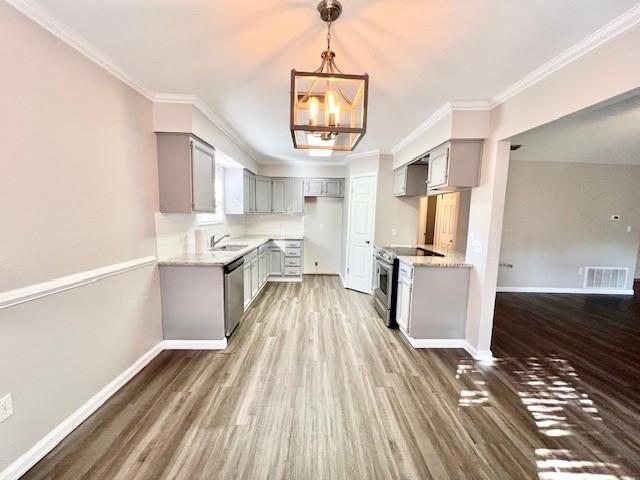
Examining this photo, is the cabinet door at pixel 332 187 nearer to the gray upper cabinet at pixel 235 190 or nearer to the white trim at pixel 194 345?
the gray upper cabinet at pixel 235 190

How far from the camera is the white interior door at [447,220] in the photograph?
4.88 metres

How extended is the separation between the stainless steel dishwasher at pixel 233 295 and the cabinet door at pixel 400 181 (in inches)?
105

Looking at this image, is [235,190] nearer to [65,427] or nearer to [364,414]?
[65,427]

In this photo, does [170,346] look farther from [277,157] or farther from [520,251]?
[520,251]

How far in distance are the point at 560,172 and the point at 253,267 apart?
6051 millimetres

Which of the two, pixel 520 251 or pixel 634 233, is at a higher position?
pixel 634 233

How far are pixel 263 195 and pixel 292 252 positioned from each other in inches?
54.3

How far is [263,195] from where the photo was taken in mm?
5652

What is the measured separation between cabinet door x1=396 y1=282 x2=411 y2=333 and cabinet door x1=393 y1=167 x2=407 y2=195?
5.23ft

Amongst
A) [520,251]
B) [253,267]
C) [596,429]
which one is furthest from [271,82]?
[520,251]

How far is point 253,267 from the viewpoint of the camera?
4.17 meters

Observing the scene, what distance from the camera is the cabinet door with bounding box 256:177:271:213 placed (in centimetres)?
554

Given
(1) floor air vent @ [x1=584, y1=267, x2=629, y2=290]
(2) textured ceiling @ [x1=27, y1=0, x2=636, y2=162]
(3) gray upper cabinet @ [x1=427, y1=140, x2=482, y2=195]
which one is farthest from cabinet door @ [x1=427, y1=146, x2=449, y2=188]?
(1) floor air vent @ [x1=584, y1=267, x2=629, y2=290]

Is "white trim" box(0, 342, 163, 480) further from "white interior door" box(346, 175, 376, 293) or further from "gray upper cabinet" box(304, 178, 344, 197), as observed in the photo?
"gray upper cabinet" box(304, 178, 344, 197)
